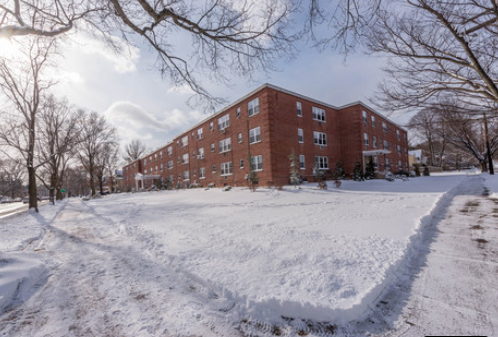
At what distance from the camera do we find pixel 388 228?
5.28 metres

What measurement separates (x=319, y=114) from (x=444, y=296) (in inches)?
949

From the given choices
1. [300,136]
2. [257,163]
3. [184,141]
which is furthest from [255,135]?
[184,141]

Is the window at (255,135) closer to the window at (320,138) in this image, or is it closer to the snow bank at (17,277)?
the window at (320,138)

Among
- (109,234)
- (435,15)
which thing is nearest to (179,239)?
(109,234)

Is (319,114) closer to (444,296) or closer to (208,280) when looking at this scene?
(444,296)

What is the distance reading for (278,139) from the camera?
20.1 m

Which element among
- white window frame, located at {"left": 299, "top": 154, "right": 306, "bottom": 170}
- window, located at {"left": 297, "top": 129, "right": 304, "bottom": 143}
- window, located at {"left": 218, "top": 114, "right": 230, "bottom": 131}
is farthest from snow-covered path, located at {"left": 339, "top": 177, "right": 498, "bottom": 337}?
window, located at {"left": 218, "top": 114, "right": 230, "bottom": 131}

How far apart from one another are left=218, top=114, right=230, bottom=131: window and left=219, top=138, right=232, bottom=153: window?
5.18ft

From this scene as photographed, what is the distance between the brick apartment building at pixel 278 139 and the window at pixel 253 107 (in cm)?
10

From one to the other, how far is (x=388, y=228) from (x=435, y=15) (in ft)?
26.1

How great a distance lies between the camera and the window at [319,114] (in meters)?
24.1

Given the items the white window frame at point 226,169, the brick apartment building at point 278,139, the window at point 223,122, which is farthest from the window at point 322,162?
the window at point 223,122

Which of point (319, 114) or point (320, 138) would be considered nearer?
point (320, 138)

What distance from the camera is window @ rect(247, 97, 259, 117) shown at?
2120 cm
